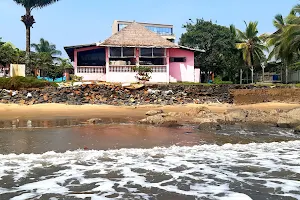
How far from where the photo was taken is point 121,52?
1142 inches

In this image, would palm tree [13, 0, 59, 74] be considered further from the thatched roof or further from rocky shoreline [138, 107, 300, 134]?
rocky shoreline [138, 107, 300, 134]

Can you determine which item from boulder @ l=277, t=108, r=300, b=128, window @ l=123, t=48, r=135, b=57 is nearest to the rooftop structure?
window @ l=123, t=48, r=135, b=57

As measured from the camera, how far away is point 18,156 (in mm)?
7328

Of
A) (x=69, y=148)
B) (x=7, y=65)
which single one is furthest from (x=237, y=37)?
(x=69, y=148)

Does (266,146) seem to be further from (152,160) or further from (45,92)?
(45,92)

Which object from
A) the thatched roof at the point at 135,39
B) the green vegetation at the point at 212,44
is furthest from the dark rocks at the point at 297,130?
the green vegetation at the point at 212,44

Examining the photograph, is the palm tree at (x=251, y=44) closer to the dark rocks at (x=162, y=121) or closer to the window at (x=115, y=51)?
the window at (x=115, y=51)

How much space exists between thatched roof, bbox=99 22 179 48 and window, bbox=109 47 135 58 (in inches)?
28.8

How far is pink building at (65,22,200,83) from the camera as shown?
28.6 metres

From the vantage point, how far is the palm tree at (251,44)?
39656mm

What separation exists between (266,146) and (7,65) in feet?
133

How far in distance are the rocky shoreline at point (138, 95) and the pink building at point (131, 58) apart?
4.09 metres

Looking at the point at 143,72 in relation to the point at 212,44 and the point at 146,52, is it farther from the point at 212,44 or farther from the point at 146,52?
the point at 212,44

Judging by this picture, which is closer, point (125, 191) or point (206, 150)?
point (125, 191)
